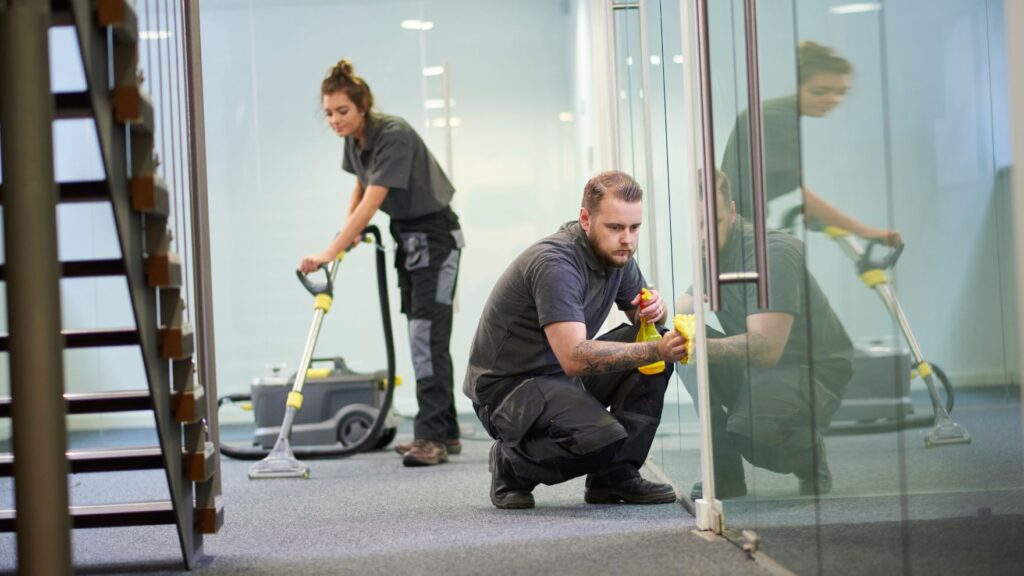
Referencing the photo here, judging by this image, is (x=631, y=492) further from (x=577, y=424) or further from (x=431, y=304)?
(x=431, y=304)

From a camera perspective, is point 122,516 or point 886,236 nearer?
point 886,236

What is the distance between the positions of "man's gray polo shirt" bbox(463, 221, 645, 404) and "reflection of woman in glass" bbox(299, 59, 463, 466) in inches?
41.1

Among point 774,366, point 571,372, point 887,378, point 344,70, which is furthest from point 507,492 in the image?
point 344,70

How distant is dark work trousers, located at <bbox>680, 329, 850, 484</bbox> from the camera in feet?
5.99

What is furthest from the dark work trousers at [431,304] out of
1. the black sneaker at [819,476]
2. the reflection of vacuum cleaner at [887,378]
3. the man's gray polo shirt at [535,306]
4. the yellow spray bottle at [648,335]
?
the reflection of vacuum cleaner at [887,378]

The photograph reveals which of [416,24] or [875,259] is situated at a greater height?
[416,24]

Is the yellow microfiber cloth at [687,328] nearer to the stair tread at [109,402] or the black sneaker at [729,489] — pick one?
the black sneaker at [729,489]

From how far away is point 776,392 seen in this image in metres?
2.03

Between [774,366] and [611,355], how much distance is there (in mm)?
742

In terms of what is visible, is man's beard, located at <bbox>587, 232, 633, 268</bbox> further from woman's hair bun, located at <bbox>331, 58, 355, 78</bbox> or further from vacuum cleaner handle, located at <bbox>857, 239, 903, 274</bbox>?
woman's hair bun, located at <bbox>331, 58, 355, 78</bbox>

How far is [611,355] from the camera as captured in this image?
2730mm

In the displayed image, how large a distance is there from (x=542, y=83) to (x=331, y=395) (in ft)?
6.44

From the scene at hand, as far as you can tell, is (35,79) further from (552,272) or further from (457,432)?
(457,432)

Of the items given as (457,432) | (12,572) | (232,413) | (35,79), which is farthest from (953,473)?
(232,413)
